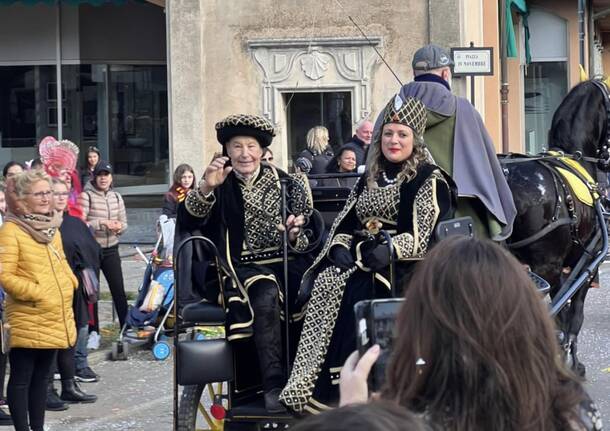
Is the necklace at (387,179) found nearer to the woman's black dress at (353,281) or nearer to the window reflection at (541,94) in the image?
the woman's black dress at (353,281)

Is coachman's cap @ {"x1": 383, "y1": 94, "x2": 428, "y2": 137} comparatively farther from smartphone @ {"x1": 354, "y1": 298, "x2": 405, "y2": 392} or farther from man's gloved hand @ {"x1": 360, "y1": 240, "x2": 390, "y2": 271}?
smartphone @ {"x1": 354, "y1": 298, "x2": 405, "y2": 392}

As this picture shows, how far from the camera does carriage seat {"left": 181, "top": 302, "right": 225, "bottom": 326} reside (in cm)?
652

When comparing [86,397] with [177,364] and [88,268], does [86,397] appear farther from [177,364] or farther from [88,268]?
[177,364]

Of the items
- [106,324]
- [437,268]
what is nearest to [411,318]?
[437,268]

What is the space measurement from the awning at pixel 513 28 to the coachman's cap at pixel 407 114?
1843cm

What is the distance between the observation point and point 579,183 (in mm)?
8797

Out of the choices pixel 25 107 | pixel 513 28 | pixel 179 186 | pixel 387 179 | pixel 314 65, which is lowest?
pixel 387 179

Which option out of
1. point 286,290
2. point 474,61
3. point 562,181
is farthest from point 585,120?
point 474,61

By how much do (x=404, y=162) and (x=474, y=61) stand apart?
11.1 meters

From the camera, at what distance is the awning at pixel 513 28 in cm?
2439

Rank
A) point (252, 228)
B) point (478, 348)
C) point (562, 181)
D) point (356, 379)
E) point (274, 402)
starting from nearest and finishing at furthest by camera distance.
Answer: point (478, 348) → point (356, 379) → point (274, 402) → point (252, 228) → point (562, 181)

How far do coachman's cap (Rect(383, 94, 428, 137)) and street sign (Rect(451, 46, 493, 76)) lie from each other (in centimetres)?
1071

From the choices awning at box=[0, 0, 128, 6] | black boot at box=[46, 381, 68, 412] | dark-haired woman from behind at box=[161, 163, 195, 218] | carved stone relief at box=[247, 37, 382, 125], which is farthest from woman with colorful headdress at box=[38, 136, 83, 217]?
awning at box=[0, 0, 128, 6]

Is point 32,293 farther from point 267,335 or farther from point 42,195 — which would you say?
point 267,335
